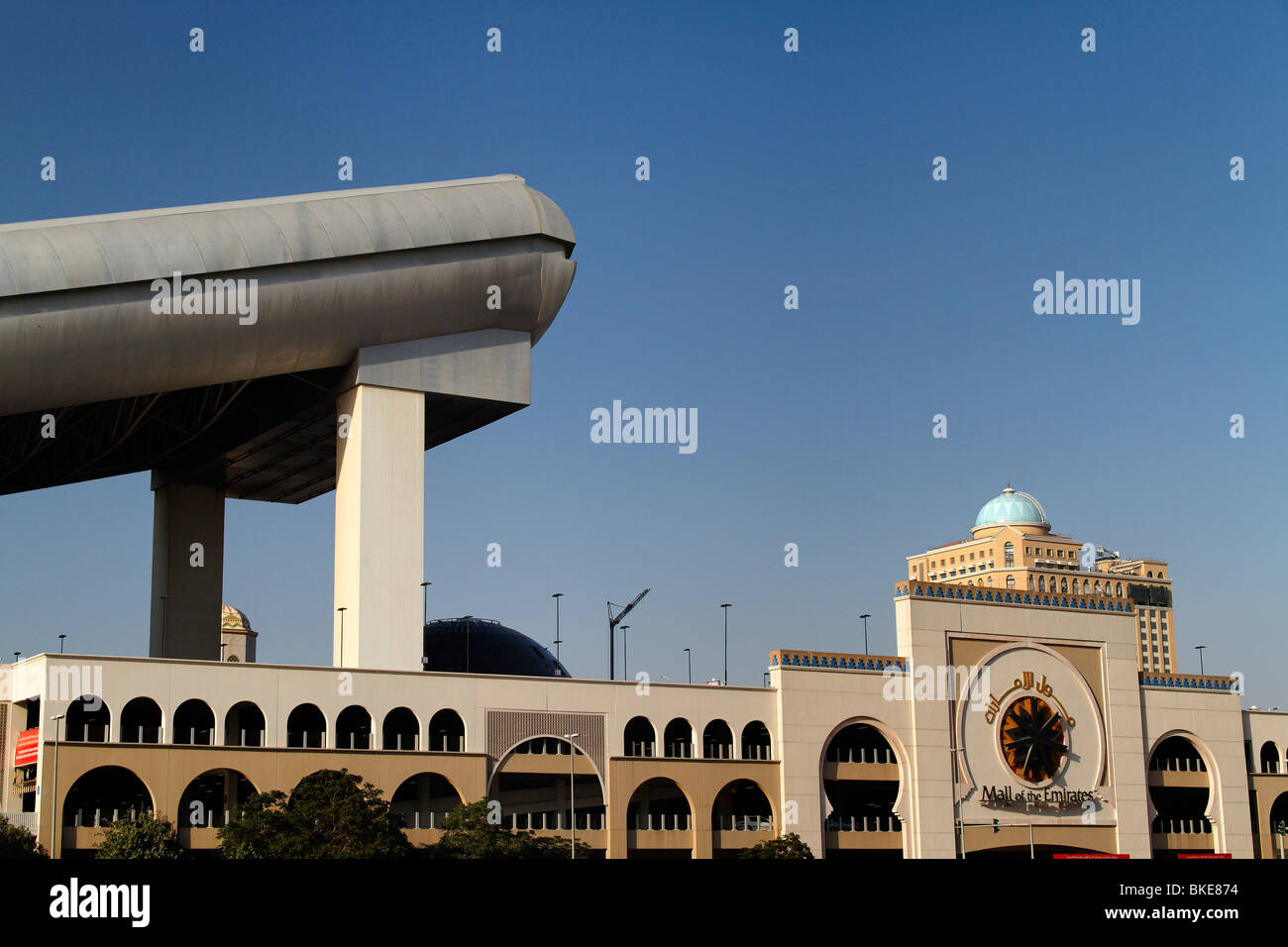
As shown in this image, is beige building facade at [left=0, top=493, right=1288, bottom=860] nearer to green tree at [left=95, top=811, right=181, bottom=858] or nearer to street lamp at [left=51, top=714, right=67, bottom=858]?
street lamp at [left=51, top=714, right=67, bottom=858]

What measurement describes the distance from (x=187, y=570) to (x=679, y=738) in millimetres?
34192

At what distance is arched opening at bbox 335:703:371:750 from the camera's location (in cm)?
7375

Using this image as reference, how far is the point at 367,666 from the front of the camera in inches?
2970

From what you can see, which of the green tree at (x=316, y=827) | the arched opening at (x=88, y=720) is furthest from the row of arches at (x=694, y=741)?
the arched opening at (x=88, y=720)

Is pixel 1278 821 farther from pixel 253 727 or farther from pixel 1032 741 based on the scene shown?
pixel 253 727

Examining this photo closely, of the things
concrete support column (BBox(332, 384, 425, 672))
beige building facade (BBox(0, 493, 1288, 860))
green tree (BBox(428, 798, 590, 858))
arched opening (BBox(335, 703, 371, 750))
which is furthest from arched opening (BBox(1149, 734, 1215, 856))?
arched opening (BBox(335, 703, 371, 750))

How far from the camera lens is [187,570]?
95000 mm

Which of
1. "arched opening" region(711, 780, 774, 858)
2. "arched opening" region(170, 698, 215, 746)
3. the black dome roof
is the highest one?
the black dome roof

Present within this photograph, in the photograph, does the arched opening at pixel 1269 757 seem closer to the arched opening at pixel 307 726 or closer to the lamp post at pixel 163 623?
the arched opening at pixel 307 726

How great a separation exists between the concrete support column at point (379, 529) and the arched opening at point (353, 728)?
8.25 ft

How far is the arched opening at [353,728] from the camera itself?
73750mm

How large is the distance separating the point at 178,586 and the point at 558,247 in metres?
34.3

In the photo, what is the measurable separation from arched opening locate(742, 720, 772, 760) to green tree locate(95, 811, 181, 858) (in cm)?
3223
